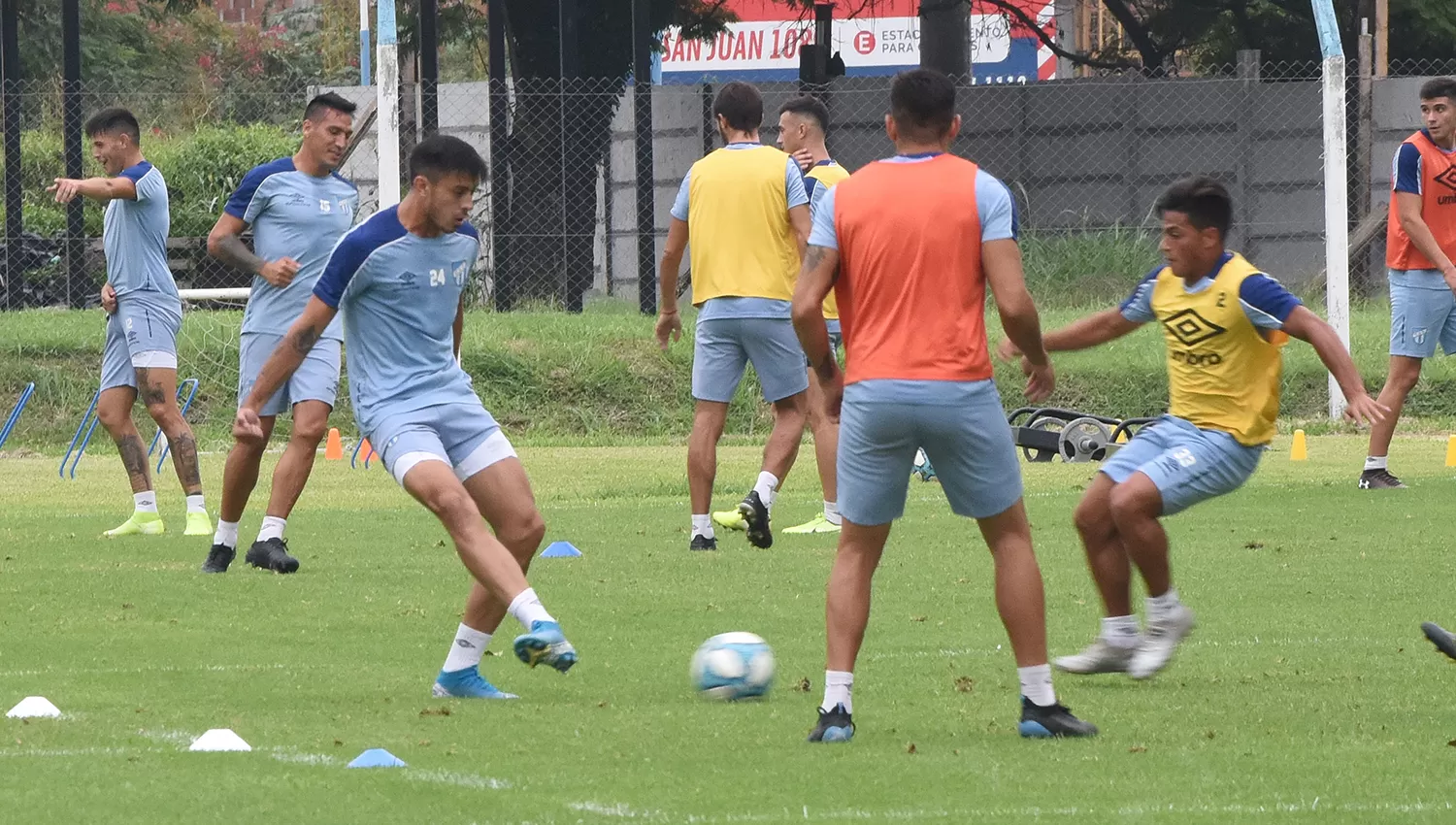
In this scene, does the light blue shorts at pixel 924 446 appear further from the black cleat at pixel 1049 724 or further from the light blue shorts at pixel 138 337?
the light blue shorts at pixel 138 337

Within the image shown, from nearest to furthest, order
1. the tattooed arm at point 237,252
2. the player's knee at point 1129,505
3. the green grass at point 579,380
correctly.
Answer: the player's knee at point 1129,505 → the tattooed arm at point 237,252 → the green grass at point 579,380

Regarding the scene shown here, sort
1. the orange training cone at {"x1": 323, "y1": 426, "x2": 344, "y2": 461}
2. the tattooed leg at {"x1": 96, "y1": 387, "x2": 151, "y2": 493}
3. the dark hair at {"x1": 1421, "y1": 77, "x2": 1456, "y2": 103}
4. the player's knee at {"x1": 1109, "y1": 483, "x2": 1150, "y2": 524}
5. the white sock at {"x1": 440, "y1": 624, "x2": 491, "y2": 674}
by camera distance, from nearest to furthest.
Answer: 1. the white sock at {"x1": 440, "y1": 624, "x2": 491, "y2": 674}
2. the player's knee at {"x1": 1109, "y1": 483, "x2": 1150, "y2": 524}
3. the tattooed leg at {"x1": 96, "y1": 387, "x2": 151, "y2": 493}
4. the dark hair at {"x1": 1421, "y1": 77, "x2": 1456, "y2": 103}
5. the orange training cone at {"x1": 323, "y1": 426, "x2": 344, "y2": 461}

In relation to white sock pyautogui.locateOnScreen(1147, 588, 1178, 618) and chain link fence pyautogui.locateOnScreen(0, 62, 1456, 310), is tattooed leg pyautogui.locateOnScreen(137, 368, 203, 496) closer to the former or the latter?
white sock pyautogui.locateOnScreen(1147, 588, 1178, 618)

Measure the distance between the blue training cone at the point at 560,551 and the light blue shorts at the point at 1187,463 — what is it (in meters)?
3.97

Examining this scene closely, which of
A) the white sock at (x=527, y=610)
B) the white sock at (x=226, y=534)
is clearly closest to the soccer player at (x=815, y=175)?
the white sock at (x=226, y=534)

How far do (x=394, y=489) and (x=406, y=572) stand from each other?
463cm

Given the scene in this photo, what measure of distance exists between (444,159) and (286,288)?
3841 mm

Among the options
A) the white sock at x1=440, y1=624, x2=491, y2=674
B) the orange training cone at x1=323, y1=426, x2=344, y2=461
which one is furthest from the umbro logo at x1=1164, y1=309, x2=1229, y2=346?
the orange training cone at x1=323, y1=426, x2=344, y2=461

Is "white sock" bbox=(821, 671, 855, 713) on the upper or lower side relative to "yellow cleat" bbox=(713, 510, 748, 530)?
upper

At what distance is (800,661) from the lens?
7.74 m

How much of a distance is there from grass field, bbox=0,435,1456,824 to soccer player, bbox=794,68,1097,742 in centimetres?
34

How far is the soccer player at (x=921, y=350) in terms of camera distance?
6094 mm

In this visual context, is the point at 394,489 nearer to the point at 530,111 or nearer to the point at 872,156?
the point at 530,111

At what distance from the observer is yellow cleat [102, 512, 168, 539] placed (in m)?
11.9
